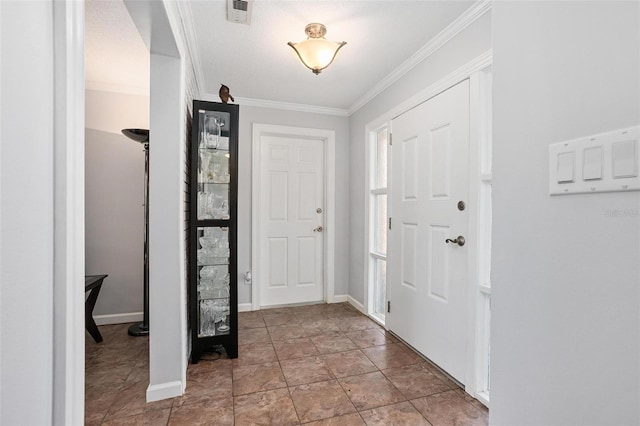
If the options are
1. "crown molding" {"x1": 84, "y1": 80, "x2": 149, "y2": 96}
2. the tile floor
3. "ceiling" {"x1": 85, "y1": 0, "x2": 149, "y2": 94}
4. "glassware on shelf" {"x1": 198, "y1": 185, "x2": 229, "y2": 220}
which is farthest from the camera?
"crown molding" {"x1": 84, "y1": 80, "x2": 149, "y2": 96}

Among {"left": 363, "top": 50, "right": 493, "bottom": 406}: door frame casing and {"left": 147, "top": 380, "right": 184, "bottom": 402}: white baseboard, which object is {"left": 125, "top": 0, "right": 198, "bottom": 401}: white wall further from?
{"left": 363, "top": 50, "right": 493, "bottom": 406}: door frame casing

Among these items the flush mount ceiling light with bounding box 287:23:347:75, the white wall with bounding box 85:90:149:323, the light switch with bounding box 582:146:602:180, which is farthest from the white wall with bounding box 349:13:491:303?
the white wall with bounding box 85:90:149:323

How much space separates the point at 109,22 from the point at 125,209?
5.42 feet

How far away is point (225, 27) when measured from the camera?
204 cm

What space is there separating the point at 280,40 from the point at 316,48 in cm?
39

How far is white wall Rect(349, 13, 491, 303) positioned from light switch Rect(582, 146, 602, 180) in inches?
55.2

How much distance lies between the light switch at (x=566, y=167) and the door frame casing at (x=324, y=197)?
2.94 m

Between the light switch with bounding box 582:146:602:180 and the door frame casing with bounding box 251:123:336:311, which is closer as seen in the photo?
the light switch with bounding box 582:146:602:180

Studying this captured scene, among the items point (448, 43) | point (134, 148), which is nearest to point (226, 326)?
point (134, 148)

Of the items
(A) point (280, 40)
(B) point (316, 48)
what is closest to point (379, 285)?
(B) point (316, 48)

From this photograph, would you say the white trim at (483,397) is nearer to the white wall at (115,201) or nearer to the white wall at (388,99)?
the white wall at (388,99)

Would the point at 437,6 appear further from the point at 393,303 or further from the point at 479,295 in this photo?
the point at 393,303

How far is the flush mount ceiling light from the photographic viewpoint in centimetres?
195

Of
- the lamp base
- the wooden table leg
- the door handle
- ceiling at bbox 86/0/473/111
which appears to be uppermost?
ceiling at bbox 86/0/473/111
